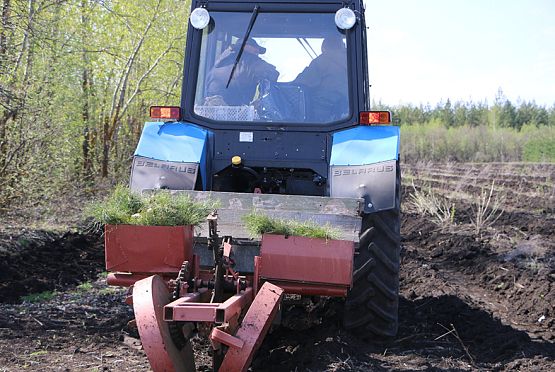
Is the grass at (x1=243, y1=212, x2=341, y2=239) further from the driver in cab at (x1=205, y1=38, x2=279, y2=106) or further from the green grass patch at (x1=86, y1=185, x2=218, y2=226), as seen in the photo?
the driver in cab at (x1=205, y1=38, x2=279, y2=106)

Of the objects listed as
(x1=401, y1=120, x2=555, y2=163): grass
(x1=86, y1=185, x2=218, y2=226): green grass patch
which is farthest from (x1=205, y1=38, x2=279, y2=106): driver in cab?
(x1=401, y1=120, x2=555, y2=163): grass

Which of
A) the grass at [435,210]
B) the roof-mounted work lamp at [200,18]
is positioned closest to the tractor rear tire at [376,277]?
the roof-mounted work lamp at [200,18]

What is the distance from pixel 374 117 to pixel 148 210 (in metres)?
1.97

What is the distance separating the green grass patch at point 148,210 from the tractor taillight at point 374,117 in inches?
62.8

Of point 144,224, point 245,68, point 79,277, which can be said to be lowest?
point 79,277

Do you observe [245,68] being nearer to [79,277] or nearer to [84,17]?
[79,277]

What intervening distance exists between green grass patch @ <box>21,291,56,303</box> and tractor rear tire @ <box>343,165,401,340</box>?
2.76 m

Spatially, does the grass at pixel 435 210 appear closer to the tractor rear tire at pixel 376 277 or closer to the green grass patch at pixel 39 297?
the green grass patch at pixel 39 297

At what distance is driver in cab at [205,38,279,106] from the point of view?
6023 mm

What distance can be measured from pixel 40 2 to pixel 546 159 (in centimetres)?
2862

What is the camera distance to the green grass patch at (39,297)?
688 cm

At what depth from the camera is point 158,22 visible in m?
15.7

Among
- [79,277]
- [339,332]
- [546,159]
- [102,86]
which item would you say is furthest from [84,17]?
[546,159]

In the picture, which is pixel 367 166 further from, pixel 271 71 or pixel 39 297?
pixel 39 297
